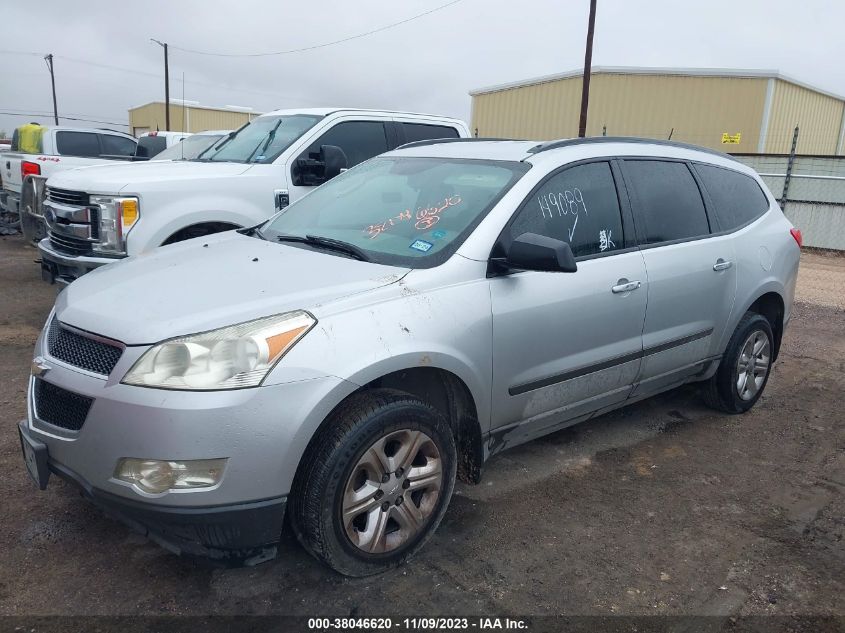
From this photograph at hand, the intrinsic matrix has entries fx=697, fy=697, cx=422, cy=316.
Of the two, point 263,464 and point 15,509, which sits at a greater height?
point 263,464

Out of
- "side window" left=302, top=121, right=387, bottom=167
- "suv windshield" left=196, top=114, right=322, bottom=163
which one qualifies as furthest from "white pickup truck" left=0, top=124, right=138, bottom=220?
"side window" left=302, top=121, right=387, bottom=167

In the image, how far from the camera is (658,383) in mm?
Answer: 4188

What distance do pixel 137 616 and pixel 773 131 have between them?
932 inches

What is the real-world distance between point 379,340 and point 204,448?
2.44 feet

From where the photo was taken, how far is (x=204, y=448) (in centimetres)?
233

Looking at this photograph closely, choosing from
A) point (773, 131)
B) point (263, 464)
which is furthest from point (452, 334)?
point (773, 131)

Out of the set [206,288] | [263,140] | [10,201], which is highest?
[263,140]

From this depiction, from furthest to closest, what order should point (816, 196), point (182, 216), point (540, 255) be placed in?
point (816, 196) → point (182, 216) → point (540, 255)

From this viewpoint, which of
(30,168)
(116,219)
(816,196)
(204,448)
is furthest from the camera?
(816,196)

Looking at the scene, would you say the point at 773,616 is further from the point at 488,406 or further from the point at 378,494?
the point at 378,494

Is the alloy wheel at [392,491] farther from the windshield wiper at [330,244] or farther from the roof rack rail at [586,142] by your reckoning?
the roof rack rail at [586,142]

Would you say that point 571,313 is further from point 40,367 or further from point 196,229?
point 196,229

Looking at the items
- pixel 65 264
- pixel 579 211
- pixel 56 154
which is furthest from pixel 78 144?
pixel 579 211

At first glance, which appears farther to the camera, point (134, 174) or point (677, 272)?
point (134, 174)
